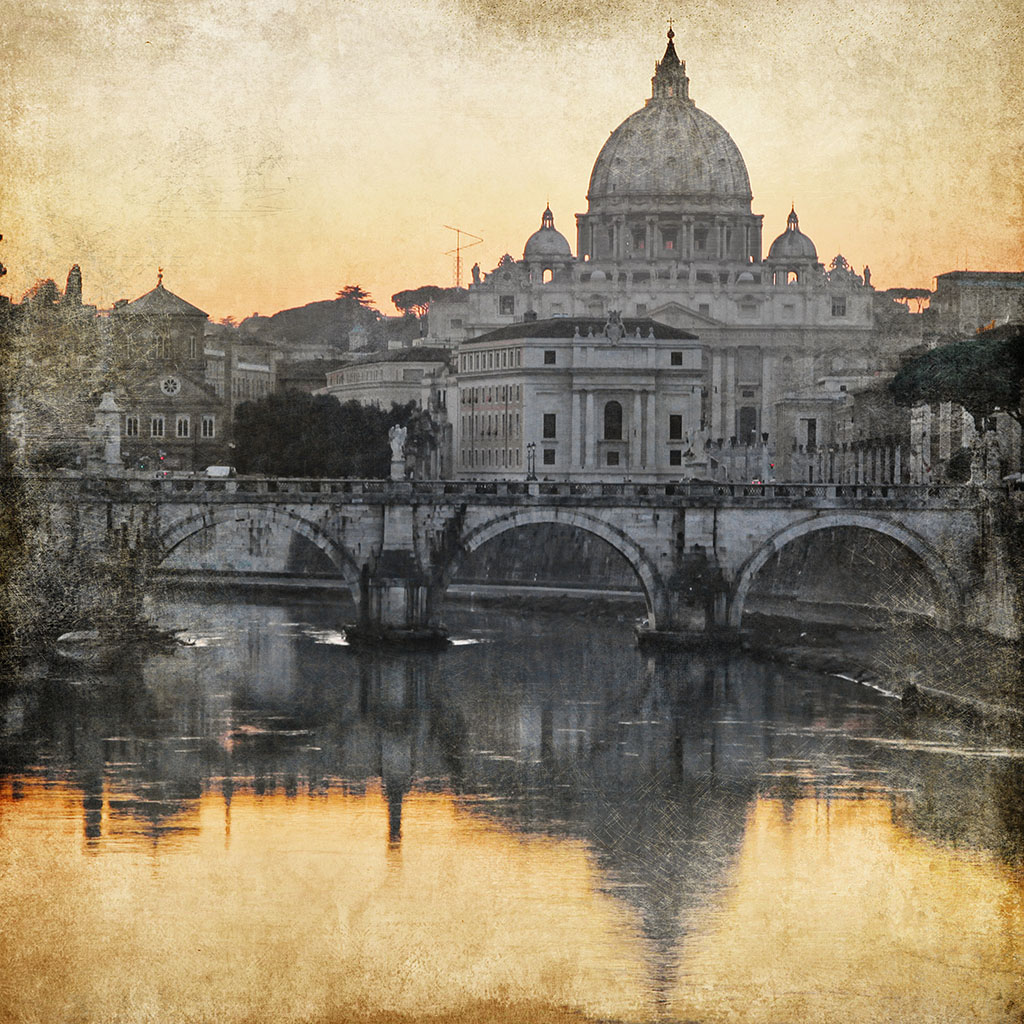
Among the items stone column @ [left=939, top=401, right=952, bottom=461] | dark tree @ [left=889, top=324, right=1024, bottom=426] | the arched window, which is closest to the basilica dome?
the arched window

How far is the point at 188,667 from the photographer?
38.2m

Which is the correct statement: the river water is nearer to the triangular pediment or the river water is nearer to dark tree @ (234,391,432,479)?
dark tree @ (234,391,432,479)

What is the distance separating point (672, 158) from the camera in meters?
104

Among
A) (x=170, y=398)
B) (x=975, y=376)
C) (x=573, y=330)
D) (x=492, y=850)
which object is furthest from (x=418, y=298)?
(x=492, y=850)

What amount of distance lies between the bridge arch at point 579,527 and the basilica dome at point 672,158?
194 ft

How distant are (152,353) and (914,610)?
19.0 metres

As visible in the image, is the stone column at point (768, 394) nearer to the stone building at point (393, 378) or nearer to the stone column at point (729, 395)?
the stone column at point (729, 395)

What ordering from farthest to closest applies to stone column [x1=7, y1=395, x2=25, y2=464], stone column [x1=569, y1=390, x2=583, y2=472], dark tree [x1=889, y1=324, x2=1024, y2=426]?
1. stone column [x1=569, y1=390, x2=583, y2=472]
2. dark tree [x1=889, y1=324, x2=1024, y2=426]
3. stone column [x1=7, y1=395, x2=25, y2=464]

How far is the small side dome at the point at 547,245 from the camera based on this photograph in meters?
101

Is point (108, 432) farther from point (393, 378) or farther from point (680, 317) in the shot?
point (680, 317)

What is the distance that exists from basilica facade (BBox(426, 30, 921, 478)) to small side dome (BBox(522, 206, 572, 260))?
0.10m

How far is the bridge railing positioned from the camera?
46312mm

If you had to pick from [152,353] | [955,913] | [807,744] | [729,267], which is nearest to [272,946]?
[955,913]

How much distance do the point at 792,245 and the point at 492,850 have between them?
8134 cm
